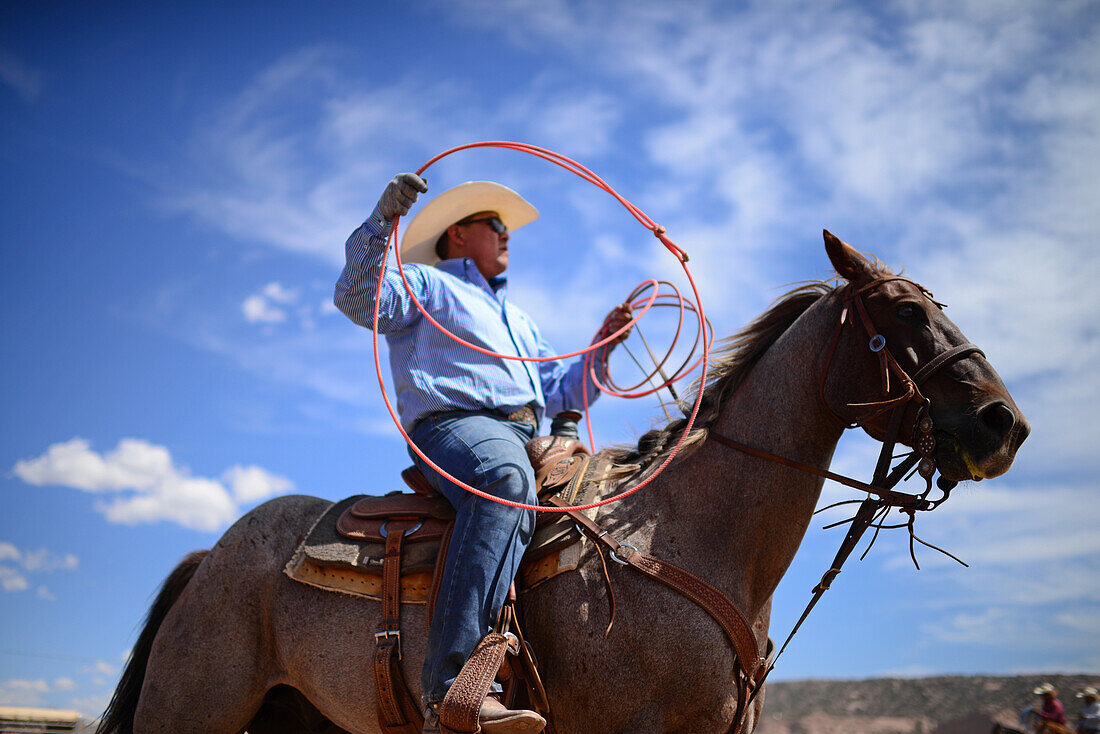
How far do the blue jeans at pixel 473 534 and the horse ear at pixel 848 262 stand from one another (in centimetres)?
178

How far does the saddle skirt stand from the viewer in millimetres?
3506

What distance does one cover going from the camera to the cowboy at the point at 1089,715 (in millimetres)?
13219

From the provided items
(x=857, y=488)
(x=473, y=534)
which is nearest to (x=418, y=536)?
(x=473, y=534)

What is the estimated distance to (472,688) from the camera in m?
3.09

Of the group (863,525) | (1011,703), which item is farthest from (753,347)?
(1011,703)

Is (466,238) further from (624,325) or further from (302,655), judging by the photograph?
(302,655)

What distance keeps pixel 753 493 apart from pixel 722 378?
67cm

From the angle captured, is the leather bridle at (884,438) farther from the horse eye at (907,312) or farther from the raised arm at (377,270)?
the raised arm at (377,270)

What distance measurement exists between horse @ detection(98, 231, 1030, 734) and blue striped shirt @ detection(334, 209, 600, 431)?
0.73 m

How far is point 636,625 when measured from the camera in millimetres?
3197

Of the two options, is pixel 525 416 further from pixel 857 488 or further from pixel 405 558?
pixel 857 488

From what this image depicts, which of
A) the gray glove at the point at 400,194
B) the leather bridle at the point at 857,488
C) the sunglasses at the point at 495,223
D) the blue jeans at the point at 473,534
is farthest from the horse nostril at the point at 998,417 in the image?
the sunglasses at the point at 495,223

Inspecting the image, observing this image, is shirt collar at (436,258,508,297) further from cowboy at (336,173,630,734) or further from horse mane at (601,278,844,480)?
horse mane at (601,278,844,480)

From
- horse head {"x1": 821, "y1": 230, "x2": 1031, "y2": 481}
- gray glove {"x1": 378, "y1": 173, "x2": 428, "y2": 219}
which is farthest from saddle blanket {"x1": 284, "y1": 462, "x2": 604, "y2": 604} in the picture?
gray glove {"x1": 378, "y1": 173, "x2": 428, "y2": 219}
